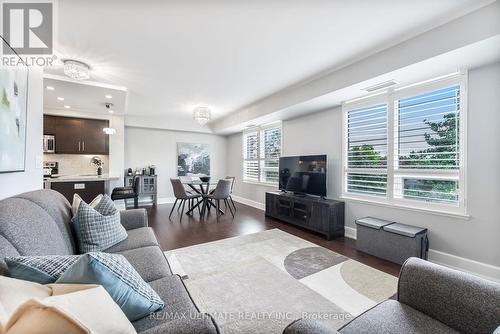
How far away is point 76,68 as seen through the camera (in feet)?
9.07

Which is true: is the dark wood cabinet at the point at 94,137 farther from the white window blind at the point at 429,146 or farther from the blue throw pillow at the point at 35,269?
the white window blind at the point at 429,146

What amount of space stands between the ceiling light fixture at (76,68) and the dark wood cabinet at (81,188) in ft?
6.46

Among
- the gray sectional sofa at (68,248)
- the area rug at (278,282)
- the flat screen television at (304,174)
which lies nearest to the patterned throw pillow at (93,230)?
the gray sectional sofa at (68,248)

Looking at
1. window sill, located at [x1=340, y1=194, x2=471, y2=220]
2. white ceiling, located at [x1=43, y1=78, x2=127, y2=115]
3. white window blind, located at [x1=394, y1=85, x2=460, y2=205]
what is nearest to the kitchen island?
white ceiling, located at [x1=43, y1=78, x2=127, y2=115]

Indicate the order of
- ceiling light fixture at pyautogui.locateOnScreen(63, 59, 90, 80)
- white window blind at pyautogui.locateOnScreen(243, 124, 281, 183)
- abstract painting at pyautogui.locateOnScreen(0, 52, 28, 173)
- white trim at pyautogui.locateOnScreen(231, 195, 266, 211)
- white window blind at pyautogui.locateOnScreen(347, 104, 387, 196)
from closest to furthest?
1. abstract painting at pyautogui.locateOnScreen(0, 52, 28, 173)
2. ceiling light fixture at pyautogui.locateOnScreen(63, 59, 90, 80)
3. white window blind at pyautogui.locateOnScreen(347, 104, 387, 196)
4. white window blind at pyautogui.locateOnScreen(243, 124, 281, 183)
5. white trim at pyautogui.locateOnScreen(231, 195, 266, 211)

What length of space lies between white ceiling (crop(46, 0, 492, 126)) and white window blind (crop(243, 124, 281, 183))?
2082 mm

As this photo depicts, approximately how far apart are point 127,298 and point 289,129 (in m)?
4.47

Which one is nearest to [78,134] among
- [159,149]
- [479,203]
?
[159,149]

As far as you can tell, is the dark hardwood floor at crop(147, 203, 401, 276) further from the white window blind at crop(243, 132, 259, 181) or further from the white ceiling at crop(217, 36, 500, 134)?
the white ceiling at crop(217, 36, 500, 134)

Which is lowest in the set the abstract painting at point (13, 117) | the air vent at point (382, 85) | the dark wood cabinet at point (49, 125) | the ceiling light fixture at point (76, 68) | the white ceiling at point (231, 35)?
the abstract painting at point (13, 117)

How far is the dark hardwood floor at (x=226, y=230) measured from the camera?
9.21ft

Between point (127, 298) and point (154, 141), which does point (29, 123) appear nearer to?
point (127, 298)

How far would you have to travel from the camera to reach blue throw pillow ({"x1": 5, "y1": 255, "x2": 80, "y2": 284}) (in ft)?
2.64

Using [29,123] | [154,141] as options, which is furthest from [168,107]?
[29,123]
